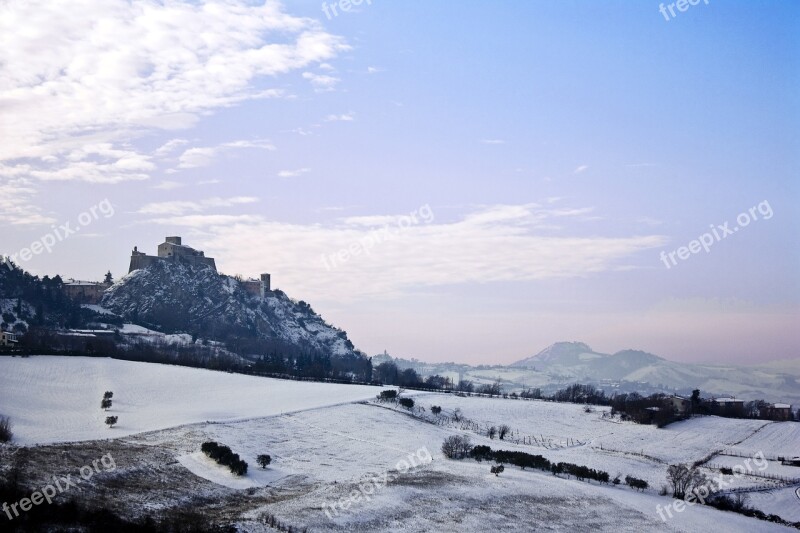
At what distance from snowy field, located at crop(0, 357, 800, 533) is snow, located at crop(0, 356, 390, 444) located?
0.32 metres

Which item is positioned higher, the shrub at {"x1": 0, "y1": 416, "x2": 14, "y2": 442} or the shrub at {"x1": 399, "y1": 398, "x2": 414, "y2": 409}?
the shrub at {"x1": 399, "y1": 398, "x2": 414, "y2": 409}

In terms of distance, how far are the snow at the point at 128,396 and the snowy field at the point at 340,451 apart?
1.06 ft

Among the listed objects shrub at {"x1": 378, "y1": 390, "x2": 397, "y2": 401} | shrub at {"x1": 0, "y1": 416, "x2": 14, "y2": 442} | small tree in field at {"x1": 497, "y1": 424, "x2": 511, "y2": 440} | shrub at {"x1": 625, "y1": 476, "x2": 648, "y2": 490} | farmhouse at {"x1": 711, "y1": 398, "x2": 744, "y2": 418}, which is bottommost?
shrub at {"x1": 625, "y1": 476, "x2": 648, "y2": 490}

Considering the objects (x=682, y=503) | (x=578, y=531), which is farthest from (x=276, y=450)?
(x=682, y=503)

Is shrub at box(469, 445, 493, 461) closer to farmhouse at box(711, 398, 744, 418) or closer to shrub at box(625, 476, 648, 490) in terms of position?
shrub at box(625, 476, 648, 490)

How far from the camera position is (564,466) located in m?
67.2

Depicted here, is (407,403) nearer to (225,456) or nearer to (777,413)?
(225,456)

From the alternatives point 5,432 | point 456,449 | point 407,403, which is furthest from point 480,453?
point 5,432

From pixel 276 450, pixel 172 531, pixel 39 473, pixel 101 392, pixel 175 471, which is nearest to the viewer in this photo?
pixel 172 531

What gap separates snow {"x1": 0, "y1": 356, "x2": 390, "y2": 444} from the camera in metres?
69.6

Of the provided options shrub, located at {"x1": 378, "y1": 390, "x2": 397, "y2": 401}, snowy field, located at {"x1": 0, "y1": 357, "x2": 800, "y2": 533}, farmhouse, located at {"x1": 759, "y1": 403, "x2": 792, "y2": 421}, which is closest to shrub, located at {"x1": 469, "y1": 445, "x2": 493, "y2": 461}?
snowy field, located at {"x1": 0, "y1": 357, "x2": 800, "y2": 533}

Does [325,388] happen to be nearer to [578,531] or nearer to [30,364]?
[30,364]

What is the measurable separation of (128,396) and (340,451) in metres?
39.4

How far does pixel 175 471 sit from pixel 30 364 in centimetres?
6920
